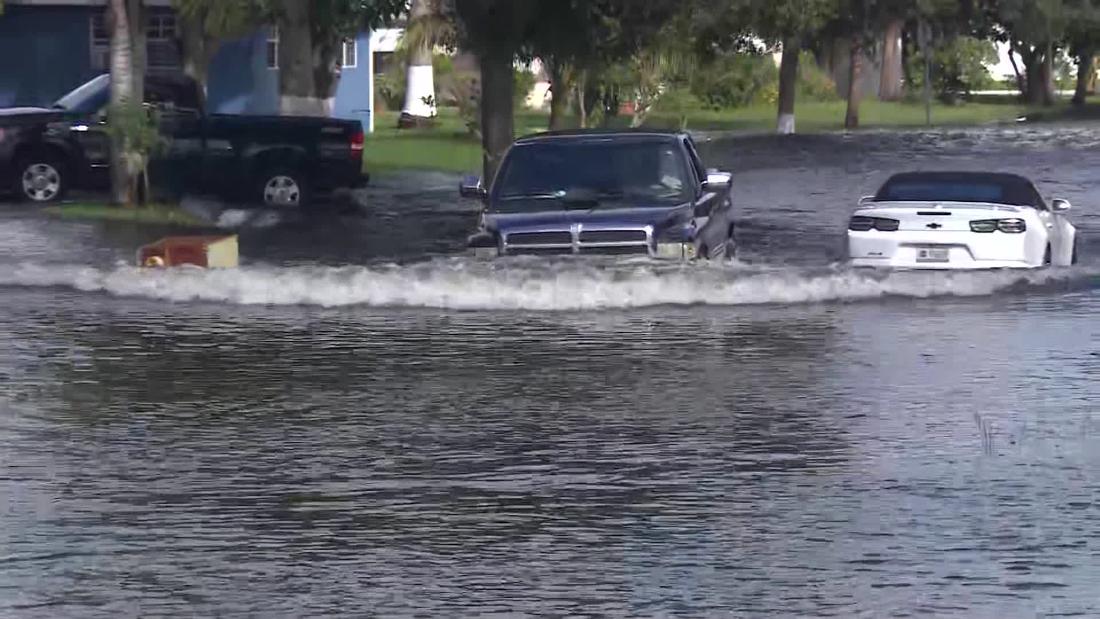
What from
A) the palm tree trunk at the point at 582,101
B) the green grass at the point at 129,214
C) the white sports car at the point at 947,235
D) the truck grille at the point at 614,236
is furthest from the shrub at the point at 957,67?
the truck grille at the point at 614,236

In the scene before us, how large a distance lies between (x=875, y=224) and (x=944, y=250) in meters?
0.70

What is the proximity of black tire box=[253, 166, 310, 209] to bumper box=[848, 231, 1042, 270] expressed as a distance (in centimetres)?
1201

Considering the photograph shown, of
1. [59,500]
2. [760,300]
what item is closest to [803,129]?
[760,300]

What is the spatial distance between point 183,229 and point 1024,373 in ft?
50.5

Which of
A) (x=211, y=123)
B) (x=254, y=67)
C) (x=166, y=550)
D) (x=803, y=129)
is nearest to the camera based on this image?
(x=166, y=550)

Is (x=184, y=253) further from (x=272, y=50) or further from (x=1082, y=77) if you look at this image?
(x=1082, y=77)

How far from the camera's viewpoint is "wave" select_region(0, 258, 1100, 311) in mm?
17750

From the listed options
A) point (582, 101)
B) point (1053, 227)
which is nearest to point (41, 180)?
point (1053, 227)

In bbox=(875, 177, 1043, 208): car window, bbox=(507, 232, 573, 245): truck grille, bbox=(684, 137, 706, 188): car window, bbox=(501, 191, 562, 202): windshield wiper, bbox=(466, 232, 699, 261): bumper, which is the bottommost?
bbox=(466, 232, 699, 261): bumper

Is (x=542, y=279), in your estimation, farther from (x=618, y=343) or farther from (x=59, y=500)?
(x=59, y=500)

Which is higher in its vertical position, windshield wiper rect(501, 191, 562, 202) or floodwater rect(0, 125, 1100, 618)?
windshield wiper rect(501, 191, 562, 202)

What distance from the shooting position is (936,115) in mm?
70562

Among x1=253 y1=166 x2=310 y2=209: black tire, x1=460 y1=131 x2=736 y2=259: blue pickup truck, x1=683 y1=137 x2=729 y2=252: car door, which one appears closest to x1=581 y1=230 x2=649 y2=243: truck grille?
x1=460 y1=131 x2=736 y2=259: blue pickup truck

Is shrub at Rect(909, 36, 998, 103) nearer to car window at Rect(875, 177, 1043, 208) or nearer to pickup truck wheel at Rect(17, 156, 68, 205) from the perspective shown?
pickup truck wheel at Rect(17, 156, 68, 205)
